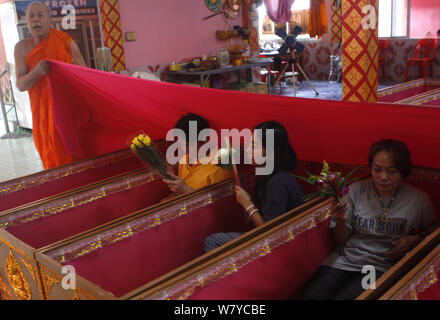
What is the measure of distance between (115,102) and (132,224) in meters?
1.39

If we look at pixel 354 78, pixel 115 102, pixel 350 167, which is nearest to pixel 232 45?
pixel 354 78

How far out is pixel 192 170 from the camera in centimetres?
246

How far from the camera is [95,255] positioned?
1725 mm

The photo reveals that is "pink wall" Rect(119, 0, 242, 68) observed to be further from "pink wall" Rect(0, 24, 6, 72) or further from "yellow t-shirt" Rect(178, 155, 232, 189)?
"yellow t-shirt" Rect(178, 155, 232, 189)

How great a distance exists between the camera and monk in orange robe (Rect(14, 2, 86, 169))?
129 inches

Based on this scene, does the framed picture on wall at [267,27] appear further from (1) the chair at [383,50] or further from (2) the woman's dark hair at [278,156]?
(2) the woman's dark hair at [278,156]

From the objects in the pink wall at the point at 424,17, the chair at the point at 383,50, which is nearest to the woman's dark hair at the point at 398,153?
the chair at the point at 383,50

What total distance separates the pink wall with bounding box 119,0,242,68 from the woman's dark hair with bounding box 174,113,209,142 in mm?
3709

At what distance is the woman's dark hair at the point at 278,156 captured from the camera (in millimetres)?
→ 1985

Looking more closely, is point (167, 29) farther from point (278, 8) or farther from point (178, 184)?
point (178, 184)

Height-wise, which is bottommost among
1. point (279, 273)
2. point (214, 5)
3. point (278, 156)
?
point (279, 273)

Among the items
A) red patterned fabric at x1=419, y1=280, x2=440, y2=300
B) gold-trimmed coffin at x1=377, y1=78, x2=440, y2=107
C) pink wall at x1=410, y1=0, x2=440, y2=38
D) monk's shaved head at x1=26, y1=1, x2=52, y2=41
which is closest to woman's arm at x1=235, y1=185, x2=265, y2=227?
red patterned fabric at x1=419, y1=280, x2=440, y2=300

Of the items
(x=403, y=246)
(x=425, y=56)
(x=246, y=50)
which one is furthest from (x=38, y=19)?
(x=425, y=56)

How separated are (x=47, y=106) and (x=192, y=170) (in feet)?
4.79
